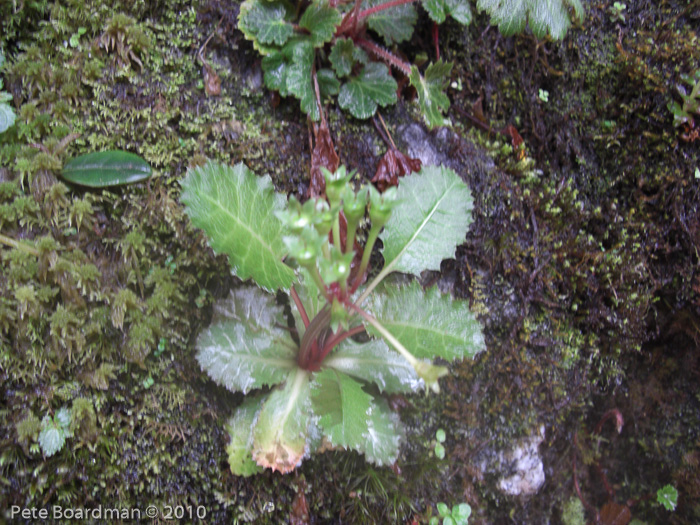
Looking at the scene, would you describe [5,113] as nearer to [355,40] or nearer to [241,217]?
[241,217]

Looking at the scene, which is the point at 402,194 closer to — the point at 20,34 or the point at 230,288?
the point at 230,288

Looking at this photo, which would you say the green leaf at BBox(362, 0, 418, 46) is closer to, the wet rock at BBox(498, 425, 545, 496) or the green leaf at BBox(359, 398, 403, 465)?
the green leaf at BBox(359, 398, 403, 465)

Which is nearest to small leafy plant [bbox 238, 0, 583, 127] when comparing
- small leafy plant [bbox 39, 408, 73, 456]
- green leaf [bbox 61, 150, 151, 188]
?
green leaf [bbox 61, 150, 151, 188]

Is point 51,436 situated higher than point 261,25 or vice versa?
point 261,25

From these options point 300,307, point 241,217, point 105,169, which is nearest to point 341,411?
point 300,307

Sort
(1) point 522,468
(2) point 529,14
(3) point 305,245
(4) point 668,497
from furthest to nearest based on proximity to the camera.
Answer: (4) point 668,497, (1) point 522,468, (2) point 529,14, (3) point 305,245

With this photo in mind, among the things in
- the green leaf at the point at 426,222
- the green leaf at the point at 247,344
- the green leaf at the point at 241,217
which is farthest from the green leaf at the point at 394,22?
the green leaf at the point at 247,344

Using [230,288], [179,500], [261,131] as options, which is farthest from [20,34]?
[179,500]
